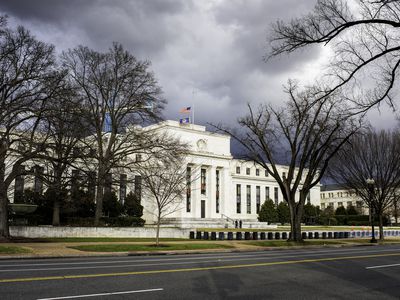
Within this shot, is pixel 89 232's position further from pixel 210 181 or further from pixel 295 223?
pixel 210 181

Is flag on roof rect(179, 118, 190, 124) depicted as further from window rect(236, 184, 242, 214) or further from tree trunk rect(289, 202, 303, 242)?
tree trunk rect(289, 202, 303, 242)

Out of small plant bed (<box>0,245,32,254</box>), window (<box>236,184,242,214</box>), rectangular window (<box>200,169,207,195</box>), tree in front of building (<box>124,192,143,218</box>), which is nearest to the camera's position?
small plant bed (<box>0,245,32,254</box>)

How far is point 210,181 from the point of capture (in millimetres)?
86875

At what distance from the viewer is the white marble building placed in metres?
81.0

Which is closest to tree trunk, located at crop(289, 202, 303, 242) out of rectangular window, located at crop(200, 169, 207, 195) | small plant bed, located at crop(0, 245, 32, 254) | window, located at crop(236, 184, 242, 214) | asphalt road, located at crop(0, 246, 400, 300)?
asphalt road, located at crop(0, 246, 400, 300)

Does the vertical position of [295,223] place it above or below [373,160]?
below

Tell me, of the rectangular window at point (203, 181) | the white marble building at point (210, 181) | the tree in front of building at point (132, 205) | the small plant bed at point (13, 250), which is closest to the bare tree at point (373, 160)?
the small plant bed at point (13, 250)

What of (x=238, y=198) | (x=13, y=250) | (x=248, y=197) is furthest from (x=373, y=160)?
(x=248, y=197)

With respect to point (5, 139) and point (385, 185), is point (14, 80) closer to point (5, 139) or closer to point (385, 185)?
point (5, 139)

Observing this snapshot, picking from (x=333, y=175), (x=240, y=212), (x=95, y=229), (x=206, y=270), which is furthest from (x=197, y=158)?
(x=206, y=270)

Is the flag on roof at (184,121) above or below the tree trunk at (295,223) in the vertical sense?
above

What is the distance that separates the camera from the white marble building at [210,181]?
81.0 meters

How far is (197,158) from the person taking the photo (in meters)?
84.8

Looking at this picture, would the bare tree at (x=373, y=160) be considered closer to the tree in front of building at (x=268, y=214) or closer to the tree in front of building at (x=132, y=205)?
the tree in front of building at (x=132, y=205)
